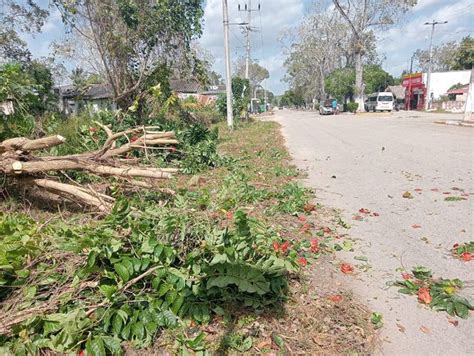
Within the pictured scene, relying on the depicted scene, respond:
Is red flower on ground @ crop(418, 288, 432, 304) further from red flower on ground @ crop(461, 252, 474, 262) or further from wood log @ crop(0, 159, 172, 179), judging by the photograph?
wood log @ crop(0, 159, 172, 179)

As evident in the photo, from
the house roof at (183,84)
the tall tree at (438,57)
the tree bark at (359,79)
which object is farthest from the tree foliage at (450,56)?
the house roof at (183,84)

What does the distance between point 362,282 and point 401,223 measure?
1.66 metres

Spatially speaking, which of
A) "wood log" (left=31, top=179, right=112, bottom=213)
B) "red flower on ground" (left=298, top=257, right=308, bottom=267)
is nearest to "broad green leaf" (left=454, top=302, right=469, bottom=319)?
"red flower on ground" (left=298, top=257, right=308, bottom=267)

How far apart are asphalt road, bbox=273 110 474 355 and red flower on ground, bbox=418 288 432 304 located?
0.06 meters

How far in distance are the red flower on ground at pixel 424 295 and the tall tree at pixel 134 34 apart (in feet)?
31.1

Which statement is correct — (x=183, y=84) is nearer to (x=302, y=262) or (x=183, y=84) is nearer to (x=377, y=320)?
(x=302, y=262)

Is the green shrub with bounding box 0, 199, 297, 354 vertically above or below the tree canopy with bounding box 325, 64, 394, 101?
below

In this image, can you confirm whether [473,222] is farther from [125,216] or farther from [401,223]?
[125,216]

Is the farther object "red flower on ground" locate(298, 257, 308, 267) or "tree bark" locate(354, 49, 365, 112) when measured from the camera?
"tree bark" locate(354, 49, 365, 112)

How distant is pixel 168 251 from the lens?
8.41 feet

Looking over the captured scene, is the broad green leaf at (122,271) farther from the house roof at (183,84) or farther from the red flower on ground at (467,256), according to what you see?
the house roof at (183,84)

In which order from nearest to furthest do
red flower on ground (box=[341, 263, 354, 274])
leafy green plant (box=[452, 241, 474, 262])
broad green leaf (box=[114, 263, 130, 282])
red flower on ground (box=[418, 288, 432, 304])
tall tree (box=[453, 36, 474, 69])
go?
broad green leaf (box=[114, 263, 130, 282]) < red flower on ground (box=[418, 288, 432, 304]) < red flower on ground (box=[341, 263, 354, 274]) < leafy green plant (box=[452, 241, 474, 262]) < tall tree (box=[453, 36, 474, 69])

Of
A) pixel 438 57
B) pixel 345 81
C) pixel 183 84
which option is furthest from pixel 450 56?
pixel 183 84

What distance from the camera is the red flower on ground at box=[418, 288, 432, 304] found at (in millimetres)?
2613
